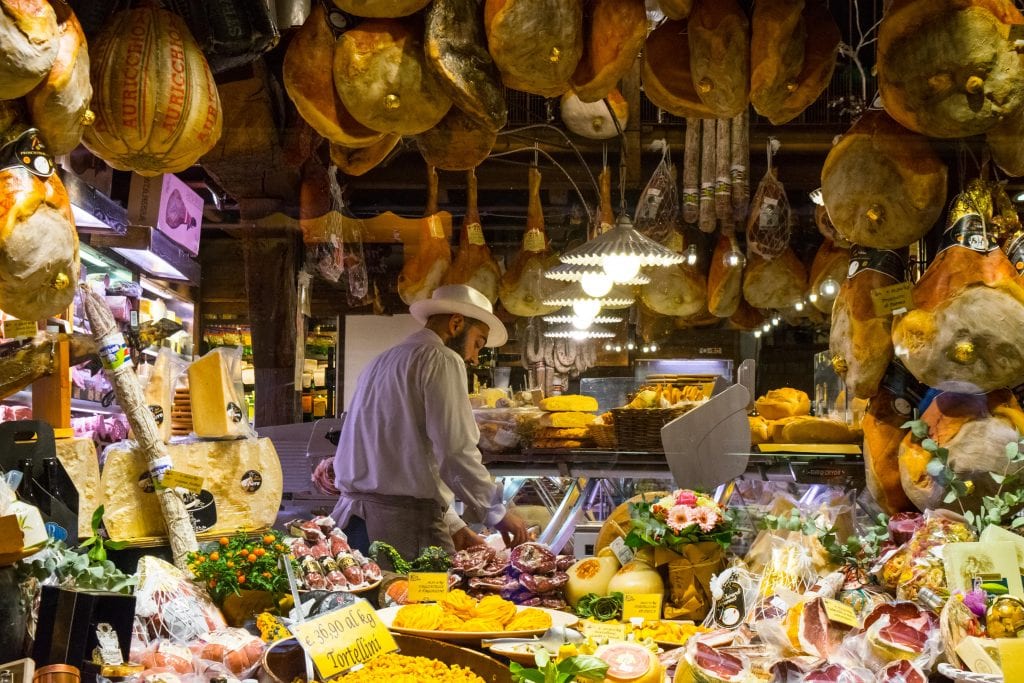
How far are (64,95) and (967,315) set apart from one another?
2.39 m

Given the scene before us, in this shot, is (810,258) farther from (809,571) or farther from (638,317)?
(809,571)

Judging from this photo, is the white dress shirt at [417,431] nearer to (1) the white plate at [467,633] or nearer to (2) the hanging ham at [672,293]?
(1) the white plate at [467,633]

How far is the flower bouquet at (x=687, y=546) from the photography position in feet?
9.70

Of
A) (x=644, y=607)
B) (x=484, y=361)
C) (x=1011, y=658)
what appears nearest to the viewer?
(x=1011, y=658)

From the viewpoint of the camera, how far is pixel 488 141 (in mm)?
2898

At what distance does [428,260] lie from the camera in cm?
347

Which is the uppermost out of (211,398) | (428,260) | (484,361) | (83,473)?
(428,260)

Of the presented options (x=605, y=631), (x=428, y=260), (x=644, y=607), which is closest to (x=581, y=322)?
(x=428, y=260)

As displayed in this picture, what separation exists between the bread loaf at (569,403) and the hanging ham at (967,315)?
3.44 ft

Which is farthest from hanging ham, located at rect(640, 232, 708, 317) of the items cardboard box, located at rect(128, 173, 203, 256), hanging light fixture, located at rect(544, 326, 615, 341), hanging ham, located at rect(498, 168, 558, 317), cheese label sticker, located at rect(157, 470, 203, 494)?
cheese label sticker, located at rect(157, 470, 203, 494)

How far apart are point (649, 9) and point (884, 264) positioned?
109cm

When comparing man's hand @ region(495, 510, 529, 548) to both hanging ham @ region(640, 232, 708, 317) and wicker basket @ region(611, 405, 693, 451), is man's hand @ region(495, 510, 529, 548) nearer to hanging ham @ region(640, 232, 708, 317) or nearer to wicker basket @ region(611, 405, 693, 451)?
wicker basket @ region(611, 405, 693, 451)

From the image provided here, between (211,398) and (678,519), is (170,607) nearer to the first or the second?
(211,398)

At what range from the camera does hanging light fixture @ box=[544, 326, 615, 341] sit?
348cm
